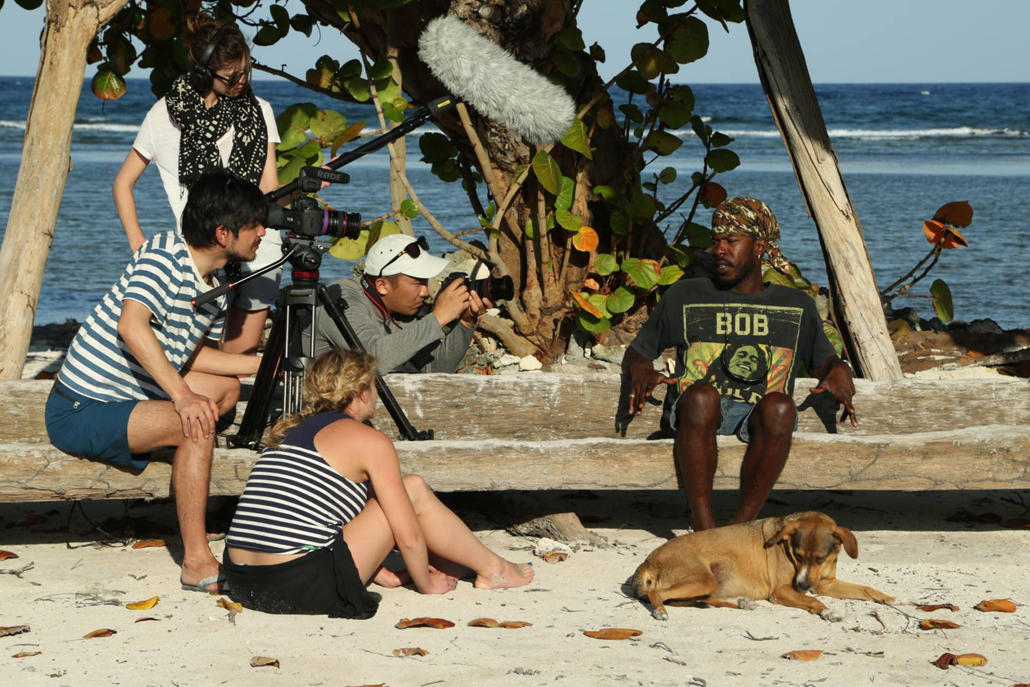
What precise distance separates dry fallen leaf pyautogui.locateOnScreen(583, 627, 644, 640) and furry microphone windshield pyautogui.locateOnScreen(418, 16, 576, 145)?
5.63 feet

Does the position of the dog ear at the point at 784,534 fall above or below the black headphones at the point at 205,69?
below

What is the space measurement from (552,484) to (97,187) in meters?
13.6

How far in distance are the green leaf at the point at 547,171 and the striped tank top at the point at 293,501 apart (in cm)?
257

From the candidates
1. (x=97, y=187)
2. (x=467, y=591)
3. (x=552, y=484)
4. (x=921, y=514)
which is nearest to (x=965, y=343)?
(x=921, y=514)

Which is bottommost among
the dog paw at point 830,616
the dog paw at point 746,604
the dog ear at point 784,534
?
the dog paw at point 746,604

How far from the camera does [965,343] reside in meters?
6.56

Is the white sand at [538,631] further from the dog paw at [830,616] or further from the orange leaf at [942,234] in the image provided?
the orange leaf at [942,234]

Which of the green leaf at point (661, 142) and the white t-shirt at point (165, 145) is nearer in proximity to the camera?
the white t-shirt at point (165, 145)

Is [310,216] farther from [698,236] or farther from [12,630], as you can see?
[698,236]

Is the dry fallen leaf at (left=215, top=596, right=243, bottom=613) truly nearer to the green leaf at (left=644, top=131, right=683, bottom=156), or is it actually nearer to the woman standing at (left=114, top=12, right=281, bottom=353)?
the woman standing at (left=114, top=12, right=281, bottom=353)

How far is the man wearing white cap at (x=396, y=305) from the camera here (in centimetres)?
421

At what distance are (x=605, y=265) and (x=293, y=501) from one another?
9.94 ft

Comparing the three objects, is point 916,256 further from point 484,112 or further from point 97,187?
point 97,187

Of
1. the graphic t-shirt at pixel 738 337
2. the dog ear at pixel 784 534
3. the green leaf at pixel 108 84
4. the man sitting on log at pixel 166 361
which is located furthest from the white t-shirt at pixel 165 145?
the dog ear at pixel 784 534
